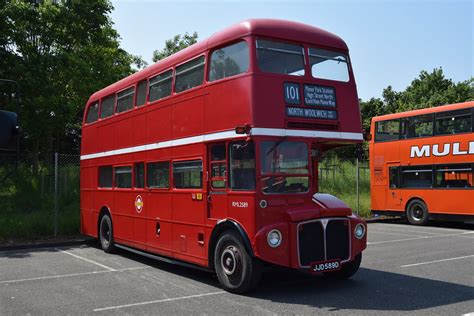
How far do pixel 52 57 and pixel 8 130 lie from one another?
14825 mm

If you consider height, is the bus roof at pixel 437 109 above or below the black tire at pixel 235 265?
above

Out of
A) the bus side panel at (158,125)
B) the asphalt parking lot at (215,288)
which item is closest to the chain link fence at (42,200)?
the asphalt parking lot at (215,288)

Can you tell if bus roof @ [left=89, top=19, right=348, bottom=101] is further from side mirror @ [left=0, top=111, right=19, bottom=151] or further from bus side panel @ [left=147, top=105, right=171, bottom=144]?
side mirror @ [left=0, top=111, right=19, bottom=151]

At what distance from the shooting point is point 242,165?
7.12 m

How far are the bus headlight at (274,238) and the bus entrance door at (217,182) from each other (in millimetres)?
952

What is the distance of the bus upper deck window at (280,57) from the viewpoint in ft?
23.4

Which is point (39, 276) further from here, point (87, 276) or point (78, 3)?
point (78, 3)

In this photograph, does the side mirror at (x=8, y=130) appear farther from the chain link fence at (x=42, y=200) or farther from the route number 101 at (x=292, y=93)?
the chain link fence at (x=42, y=200)

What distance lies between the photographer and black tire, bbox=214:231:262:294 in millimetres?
6781

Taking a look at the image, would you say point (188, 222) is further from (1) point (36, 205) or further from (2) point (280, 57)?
(1) point (36, 205)

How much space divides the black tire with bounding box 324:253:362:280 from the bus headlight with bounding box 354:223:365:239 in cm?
41

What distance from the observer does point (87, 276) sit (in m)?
8.56

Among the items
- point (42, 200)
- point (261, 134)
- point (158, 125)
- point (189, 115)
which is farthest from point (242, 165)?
point (42, 200)

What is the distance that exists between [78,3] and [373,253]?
52.3ft
